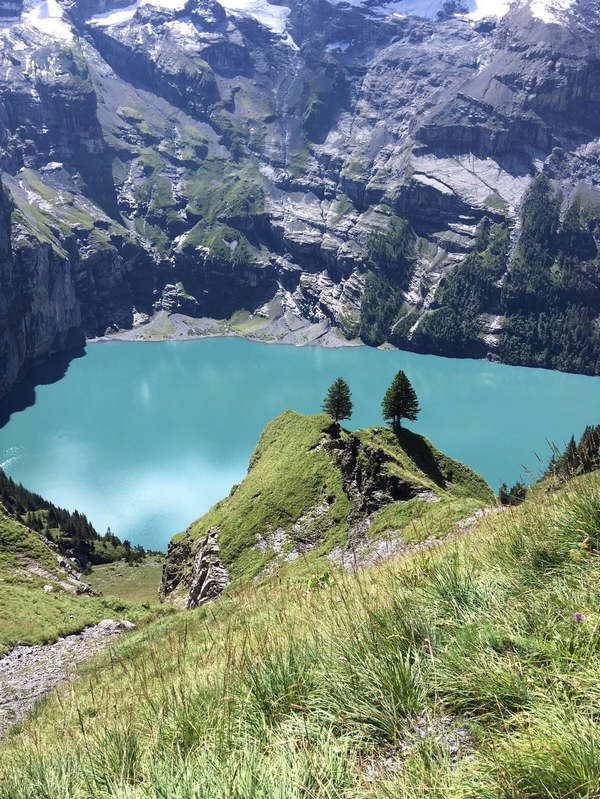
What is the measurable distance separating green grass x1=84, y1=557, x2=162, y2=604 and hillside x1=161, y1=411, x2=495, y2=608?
856 inches

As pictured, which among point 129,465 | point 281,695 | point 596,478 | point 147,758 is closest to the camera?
point 147,758

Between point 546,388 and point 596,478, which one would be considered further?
point 546,388

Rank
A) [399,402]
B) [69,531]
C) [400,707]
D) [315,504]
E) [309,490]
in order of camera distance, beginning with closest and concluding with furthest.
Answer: [400,707], [315,504], [309,490], [399,402], [69,531]

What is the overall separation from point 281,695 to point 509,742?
6.01 feet

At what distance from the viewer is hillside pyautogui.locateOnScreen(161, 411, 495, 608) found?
2828 cm

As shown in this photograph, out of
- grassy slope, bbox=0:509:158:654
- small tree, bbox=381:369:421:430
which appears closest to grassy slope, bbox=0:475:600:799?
grassy slope, bbox=0:509:158:654

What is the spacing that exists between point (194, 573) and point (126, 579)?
35607 mm

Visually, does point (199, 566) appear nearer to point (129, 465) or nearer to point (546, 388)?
point (129, 465)

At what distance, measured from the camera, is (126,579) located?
66312 mm

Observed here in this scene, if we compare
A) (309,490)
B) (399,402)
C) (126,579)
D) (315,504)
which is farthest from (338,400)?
(126,579)

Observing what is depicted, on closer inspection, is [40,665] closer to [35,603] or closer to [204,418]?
[35,603]

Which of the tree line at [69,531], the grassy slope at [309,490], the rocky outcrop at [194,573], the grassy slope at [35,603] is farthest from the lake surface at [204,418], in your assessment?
the grassy slope at [309,490]

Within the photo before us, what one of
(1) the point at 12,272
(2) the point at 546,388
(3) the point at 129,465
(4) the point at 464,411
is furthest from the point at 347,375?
(1) the point at 12,272

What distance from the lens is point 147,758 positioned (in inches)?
155
